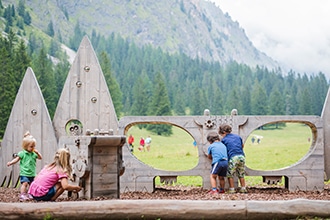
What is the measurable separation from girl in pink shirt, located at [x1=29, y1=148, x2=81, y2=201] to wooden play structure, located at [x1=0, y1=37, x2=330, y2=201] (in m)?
0.29

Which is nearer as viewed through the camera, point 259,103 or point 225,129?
point 225,129

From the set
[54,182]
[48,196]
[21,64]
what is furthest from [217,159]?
[21,64]

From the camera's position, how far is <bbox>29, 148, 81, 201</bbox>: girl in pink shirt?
8.55 metres

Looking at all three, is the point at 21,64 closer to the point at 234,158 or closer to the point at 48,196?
the point at 234,158

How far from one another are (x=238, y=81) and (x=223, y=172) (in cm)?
12909

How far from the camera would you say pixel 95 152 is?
8742 mm

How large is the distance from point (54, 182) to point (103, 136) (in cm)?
114

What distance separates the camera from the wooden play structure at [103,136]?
884 cm

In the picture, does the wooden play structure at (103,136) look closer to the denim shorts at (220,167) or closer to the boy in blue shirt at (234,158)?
the boy in blue shirt at (234,158)

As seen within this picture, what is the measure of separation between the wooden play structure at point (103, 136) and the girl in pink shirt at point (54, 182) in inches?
11.4

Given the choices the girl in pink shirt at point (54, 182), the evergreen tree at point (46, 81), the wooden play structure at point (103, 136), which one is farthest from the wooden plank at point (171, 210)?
the evergreen tree at point (46, 81)

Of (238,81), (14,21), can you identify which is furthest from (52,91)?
(14,21)

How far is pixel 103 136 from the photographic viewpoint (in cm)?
862

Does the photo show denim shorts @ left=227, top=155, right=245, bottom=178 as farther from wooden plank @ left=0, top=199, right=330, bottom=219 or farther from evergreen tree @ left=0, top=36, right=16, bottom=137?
evergreen tree @ left=0, top=36, right=16, bottom=137
